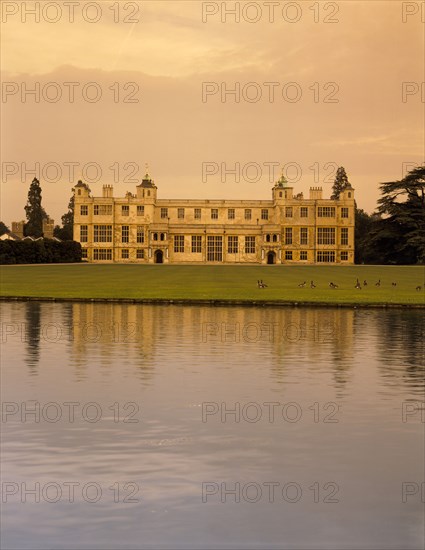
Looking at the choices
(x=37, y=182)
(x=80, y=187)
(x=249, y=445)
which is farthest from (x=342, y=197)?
(x=249, y=445)

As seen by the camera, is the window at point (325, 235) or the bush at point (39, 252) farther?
the window at point (325, 235)

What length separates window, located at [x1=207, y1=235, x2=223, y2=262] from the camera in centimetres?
12950

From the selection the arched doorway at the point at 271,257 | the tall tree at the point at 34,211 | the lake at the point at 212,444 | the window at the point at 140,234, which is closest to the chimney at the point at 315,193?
the arched doorway at the point at 271,257

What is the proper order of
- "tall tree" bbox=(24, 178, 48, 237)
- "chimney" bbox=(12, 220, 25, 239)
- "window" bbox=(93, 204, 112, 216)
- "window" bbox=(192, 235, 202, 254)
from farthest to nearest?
"chimney" bbox=(12, 220, 25, 239)
"tall tree" bbox=(24, 178, 48, 237)
"window" bbox=(93, 204, 112, 216)
"window" bbox=(192, 235, 202, 254)

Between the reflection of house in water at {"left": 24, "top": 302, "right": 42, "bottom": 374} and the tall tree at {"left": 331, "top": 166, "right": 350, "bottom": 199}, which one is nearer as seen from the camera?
the reflection of house in water at {"left": 24, "top": 302, "right": 42, "bottom": 374}

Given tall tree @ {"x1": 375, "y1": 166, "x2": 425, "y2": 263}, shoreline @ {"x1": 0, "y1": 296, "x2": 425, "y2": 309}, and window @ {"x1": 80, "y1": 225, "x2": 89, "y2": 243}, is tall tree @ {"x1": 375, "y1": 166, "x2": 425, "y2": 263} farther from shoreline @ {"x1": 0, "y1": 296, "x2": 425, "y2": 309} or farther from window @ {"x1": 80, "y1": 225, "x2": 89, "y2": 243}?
shoreline @ {"x1": 0, "y1": 296, "x2": 425, "y2": 309}

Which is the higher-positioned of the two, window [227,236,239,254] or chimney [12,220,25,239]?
chimney [12,220,25,239]

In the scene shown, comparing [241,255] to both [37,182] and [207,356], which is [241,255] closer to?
[37,182]

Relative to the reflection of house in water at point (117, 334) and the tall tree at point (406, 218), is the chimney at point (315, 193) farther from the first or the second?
the reflection of house in water at point (117, 334)

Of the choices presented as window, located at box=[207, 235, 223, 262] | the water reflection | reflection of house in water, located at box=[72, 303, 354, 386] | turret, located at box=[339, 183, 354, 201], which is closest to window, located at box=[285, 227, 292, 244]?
turret, located at box=[339, 183, 354, 201]

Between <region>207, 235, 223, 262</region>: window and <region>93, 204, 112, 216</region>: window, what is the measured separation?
14219mm

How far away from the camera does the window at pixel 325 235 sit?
427 feet

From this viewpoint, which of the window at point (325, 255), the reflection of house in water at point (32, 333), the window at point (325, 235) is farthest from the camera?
the window at point (325, 235)

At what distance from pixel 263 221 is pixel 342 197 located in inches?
443
